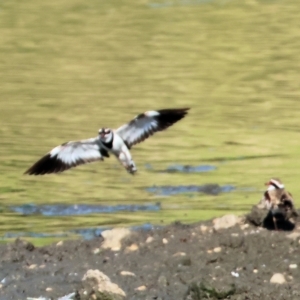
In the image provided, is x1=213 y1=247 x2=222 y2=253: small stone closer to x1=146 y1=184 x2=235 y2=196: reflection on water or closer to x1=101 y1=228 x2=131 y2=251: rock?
x1=101 y1=228 x2=131 y2=251: rock

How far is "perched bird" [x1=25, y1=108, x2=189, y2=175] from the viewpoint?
980 cm

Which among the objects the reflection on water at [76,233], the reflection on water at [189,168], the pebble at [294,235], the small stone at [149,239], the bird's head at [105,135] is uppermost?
the bird's head at [105,135]

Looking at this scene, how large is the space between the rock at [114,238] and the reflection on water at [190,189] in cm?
276

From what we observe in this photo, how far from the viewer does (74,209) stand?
10703 millimetres

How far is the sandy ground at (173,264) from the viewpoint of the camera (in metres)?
6.90

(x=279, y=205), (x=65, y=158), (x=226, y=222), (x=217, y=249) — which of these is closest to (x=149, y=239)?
(x=226, y=222)

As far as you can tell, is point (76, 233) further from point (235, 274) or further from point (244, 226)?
point (235, 274)

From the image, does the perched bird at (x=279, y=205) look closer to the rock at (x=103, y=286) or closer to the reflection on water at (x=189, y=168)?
the rock at (x=103, y=286)

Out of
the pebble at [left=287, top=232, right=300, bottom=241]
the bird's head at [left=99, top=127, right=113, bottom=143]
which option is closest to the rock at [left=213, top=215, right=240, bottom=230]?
the pebble at [left=287, top=232, right=300, bottom=241]

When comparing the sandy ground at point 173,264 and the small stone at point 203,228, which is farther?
the small stone at point 203,228

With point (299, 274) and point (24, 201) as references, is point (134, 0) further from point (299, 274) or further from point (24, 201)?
point (299, 274)

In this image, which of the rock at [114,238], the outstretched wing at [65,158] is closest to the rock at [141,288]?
the rock at [114,238]

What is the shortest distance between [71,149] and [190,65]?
11364 millimetres

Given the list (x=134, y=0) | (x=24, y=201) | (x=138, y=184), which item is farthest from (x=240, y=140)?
(x=134, y=0)
